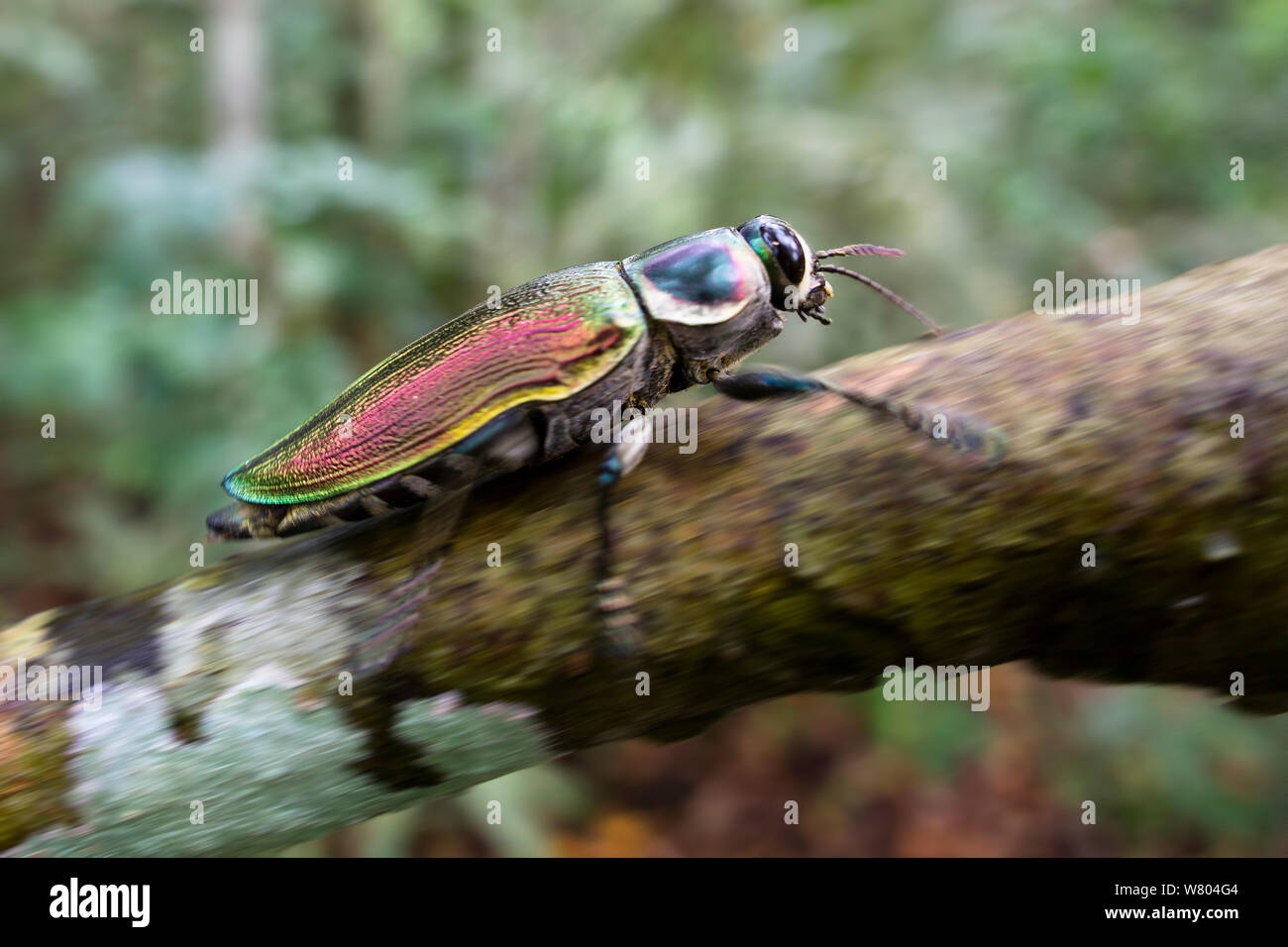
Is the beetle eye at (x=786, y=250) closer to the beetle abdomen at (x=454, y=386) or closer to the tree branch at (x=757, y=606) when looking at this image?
the beetle abdomen at (x=454, y=386)

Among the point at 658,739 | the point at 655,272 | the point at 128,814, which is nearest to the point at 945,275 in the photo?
the point at 655,272

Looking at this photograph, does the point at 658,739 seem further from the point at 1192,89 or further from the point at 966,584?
the point at 1192,89

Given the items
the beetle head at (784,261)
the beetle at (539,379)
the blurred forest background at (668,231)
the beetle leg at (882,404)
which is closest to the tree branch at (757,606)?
the beetle leg at (882,404)

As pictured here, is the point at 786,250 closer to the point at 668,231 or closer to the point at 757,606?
the point at 757,606

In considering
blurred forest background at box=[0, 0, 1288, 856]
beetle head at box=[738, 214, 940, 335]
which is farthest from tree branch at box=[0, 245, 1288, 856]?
blurred forest background at box=[0, 0, 1288, 856]

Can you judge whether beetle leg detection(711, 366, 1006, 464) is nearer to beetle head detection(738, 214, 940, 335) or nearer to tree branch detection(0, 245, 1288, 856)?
tree branch detection(0, 245, 1288, 856)

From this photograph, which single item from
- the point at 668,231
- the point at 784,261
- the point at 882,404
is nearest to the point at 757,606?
the point at 882,404

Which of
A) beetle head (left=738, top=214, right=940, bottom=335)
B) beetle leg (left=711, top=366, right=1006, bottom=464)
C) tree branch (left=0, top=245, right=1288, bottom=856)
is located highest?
beetle head (left=738, top=214, right=940, bottom=335)
